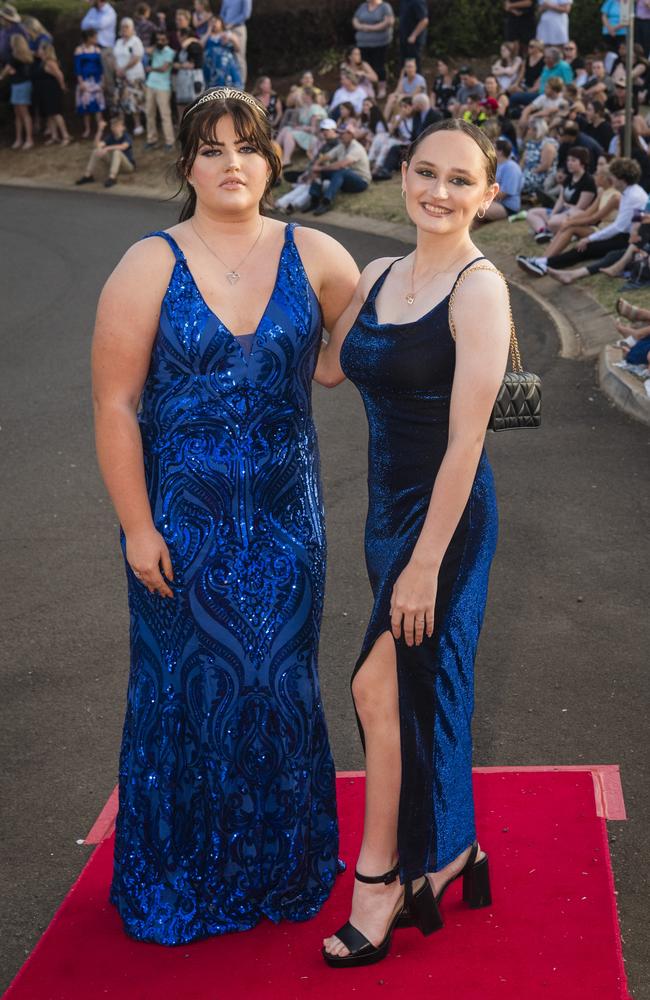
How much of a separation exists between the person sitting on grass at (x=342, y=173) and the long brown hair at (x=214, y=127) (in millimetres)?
15614

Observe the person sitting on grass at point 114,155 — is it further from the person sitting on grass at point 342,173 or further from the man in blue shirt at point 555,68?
the man in blue shirt at point 555,68

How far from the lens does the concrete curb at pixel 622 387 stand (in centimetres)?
941

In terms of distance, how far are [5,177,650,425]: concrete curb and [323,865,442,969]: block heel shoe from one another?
20.5 feet

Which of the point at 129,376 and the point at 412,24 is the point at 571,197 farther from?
the point at 129,376

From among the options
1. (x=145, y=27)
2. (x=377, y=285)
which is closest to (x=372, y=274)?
(x=377, y=285)

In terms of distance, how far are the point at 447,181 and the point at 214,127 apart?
65 cm

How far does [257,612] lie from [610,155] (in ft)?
44.4

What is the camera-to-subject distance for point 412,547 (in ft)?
11.3

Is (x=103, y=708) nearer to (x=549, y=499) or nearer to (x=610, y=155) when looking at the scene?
(x=549, y=499)

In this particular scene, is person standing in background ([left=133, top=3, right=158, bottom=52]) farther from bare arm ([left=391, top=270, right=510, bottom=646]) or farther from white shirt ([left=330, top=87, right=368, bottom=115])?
bare arm ([left=391, top=270, right=510, bottom=646])

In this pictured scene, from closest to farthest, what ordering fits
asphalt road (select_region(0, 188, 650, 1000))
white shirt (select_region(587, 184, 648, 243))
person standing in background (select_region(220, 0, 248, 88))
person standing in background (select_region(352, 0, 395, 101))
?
asphalt road (select_region(0, 188, 650, 1000))
white shirt (select_region(587, 184, 648, 243))
person standing in background (select_region(352, 0, 395, 101))
person standing in background (select_region(220, 0, 248, 88))

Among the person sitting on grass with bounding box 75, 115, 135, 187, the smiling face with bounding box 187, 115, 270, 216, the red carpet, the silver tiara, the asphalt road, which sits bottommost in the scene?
the person sitting on grass with bounding box 75, 115, 135, 187

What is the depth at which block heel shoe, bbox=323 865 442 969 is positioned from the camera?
360cm

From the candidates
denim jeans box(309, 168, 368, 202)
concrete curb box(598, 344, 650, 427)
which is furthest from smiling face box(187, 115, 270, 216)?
denim jeans box(309, 168, 368, 202)
